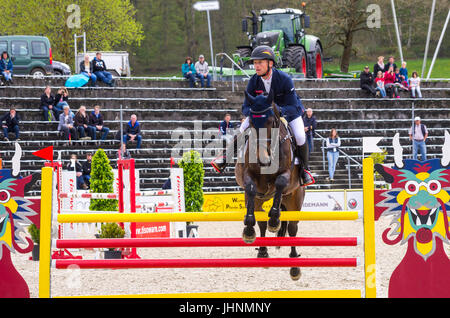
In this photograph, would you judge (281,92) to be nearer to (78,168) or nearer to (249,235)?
(249,235)

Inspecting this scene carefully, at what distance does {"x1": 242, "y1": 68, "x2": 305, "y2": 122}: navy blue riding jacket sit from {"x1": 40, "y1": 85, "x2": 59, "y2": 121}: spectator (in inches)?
505

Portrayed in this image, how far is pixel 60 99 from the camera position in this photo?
18.5 metres

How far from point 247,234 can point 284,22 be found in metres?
19.1

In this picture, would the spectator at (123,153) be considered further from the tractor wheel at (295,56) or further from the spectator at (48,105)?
the tractor wheel at (295,56)

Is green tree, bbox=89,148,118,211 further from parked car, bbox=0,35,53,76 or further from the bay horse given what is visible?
parked car, bbox=0,35,53,76

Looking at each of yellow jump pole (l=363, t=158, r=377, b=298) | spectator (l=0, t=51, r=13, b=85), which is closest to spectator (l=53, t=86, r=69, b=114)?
spectator (l=0, t=51, r=13, b=85)

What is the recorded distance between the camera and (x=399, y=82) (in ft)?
75.5

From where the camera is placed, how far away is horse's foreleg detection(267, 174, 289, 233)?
18.7 feet

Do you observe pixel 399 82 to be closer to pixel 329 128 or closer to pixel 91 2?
pixel 329 128

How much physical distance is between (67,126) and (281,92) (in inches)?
480

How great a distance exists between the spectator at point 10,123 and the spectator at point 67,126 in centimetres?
104

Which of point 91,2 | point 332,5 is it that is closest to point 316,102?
point 332,5

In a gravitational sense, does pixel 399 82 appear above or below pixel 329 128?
above

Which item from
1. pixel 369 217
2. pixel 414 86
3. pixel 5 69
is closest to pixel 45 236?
pixel 369 217
